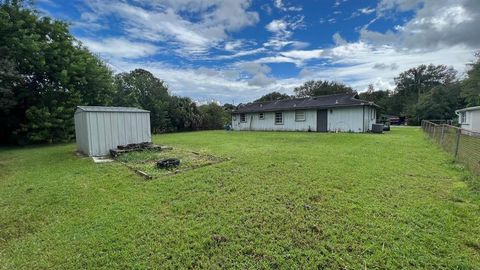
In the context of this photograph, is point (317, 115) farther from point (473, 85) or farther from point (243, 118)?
point (473, 85)

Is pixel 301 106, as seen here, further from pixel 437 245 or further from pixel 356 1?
pixel 437 245

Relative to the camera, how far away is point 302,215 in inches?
123

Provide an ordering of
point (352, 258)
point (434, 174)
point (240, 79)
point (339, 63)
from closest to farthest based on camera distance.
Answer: point (352, 258), point (434, 174), point (339, 63), point (240, 79)

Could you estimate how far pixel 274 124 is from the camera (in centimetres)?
2095

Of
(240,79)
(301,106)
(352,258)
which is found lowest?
(352,258)

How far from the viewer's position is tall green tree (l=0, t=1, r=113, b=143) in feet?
38.1

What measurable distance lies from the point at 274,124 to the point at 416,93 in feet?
126

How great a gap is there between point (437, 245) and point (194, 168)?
470 cm

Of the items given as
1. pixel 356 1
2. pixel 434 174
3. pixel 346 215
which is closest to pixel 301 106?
pixel 356 1

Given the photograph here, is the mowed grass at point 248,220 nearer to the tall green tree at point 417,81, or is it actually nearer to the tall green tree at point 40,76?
the tall green tree at point 40,76

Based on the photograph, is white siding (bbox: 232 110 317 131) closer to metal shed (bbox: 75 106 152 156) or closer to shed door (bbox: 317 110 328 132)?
shed door (bbox: 317 110 328 132)

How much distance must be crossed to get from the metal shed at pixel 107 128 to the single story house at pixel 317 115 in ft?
43.2

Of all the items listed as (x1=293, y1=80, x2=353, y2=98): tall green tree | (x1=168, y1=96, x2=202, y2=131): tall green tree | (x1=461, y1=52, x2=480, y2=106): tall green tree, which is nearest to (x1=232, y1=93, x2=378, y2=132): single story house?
(x1=168, y1=96, x2=202, y2=131): tall green tree

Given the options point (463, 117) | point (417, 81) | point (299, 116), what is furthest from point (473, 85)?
point (417, 81)
